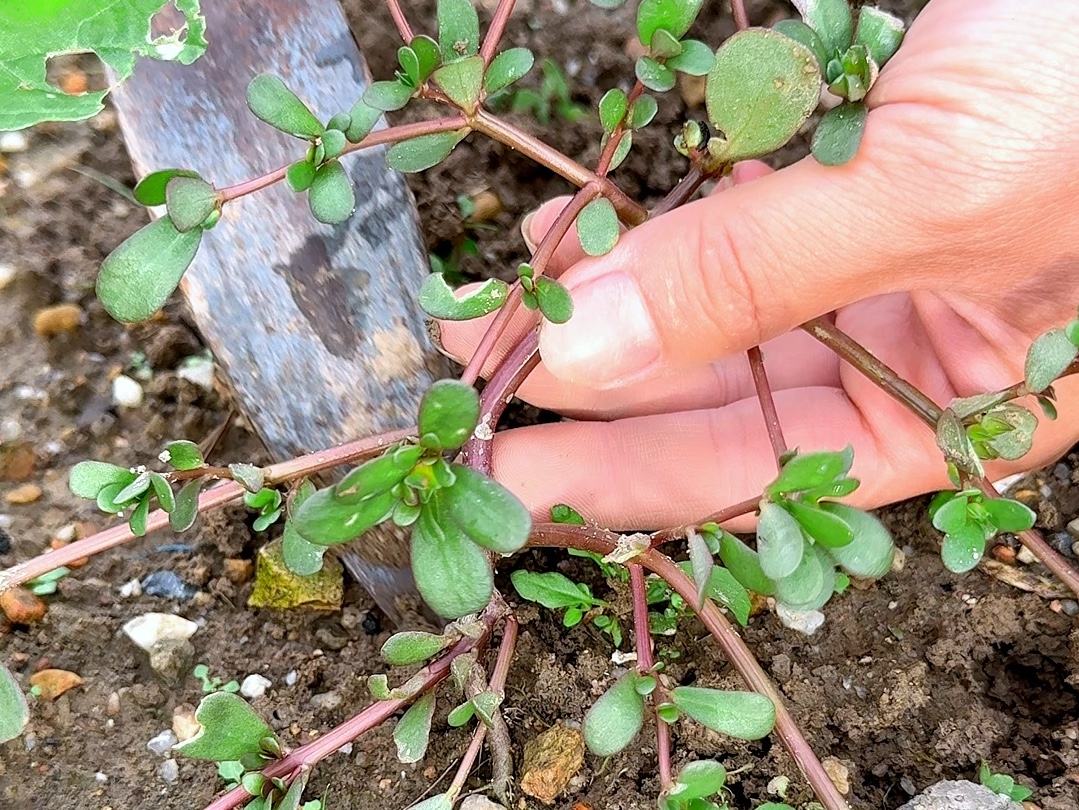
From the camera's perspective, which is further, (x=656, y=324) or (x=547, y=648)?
(x=547, y=648)

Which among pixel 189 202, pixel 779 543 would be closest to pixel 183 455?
pixel 189 202

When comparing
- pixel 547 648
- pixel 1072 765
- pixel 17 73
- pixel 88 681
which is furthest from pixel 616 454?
pixel 17 73

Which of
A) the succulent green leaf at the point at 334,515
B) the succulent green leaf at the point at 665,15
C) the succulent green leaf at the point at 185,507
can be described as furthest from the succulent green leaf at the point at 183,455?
the succulent green leaf at the point at 665,15

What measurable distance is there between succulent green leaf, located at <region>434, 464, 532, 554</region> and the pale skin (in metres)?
0.31

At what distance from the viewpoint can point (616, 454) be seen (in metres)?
1.77

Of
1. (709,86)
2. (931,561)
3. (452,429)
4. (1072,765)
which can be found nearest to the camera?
(452,429)

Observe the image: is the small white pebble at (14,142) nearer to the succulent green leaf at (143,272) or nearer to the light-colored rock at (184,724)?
the succulent green leaf at (143,272)

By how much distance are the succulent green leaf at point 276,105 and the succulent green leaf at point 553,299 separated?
1.24 feet

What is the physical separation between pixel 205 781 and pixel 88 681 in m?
0.27

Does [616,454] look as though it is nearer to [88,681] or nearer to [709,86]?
[709,86]

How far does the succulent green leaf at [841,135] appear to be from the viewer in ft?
3.73

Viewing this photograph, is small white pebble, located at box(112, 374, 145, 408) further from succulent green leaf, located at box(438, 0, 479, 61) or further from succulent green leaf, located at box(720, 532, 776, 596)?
succulent green leaf, located at box(720, 532, 776, 596)

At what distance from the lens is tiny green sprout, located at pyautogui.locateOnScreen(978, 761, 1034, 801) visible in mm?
1399

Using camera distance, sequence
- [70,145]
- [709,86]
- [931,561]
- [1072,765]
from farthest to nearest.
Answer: [70,145], [931,561], [1072,765], [709,86]
